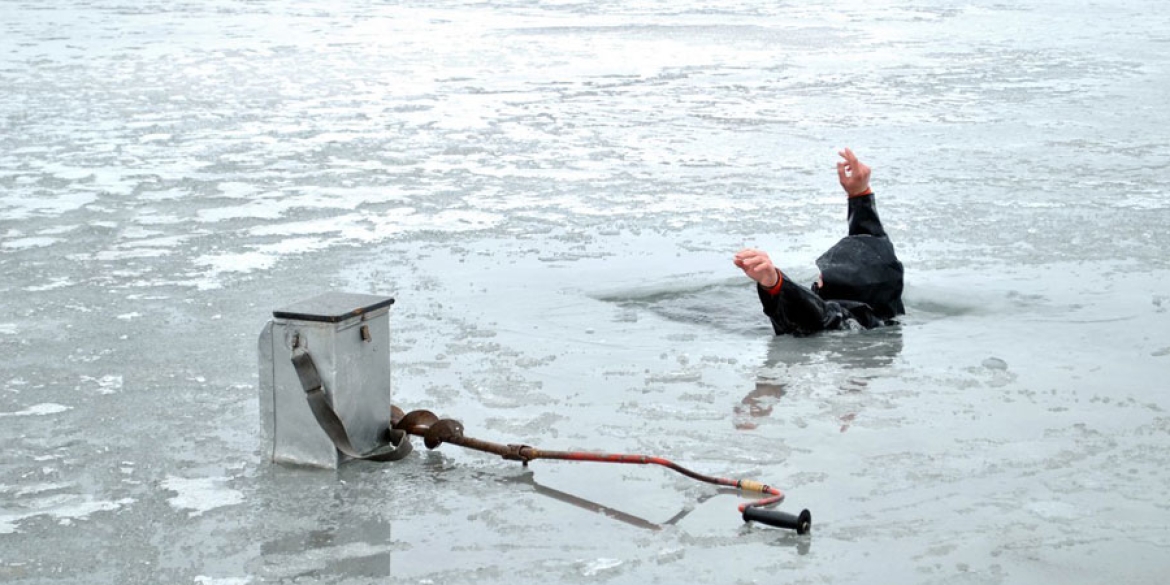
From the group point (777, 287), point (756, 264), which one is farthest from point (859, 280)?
point (756, 264)

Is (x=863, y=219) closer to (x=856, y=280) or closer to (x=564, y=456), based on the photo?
(x=856, y=280)

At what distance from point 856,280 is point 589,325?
46.0 inches

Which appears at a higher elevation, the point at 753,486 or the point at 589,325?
the point at 753,486

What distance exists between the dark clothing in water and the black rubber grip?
236 centimetres

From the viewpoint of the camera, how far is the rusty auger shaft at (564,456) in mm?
4180

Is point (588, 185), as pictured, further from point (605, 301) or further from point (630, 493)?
point (630, 493)

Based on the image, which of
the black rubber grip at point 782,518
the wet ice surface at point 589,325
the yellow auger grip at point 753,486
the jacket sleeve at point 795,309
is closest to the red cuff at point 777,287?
the jacket sleeve at point 795,309

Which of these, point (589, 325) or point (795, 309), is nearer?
point (795, 309)

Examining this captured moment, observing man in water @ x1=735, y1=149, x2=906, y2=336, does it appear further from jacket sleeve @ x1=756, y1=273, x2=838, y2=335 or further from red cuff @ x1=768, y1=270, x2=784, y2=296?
red cuff @ x1=768, y1=270, x2=784, y2=296

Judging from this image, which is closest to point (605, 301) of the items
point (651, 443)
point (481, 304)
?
point (481, 304)

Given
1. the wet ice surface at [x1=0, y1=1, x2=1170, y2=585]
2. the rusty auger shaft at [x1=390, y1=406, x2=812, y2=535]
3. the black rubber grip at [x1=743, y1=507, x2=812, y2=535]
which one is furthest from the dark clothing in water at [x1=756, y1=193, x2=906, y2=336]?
the black rubber grip at [x1=743, y1=507, x2=812, y2=535]

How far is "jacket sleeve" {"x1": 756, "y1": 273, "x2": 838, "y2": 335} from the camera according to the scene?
6305mm

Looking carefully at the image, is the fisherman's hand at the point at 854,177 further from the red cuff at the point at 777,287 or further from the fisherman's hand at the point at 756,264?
the fisherman's hand at the point at 756,264

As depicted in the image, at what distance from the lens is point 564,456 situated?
4680 millimetres
